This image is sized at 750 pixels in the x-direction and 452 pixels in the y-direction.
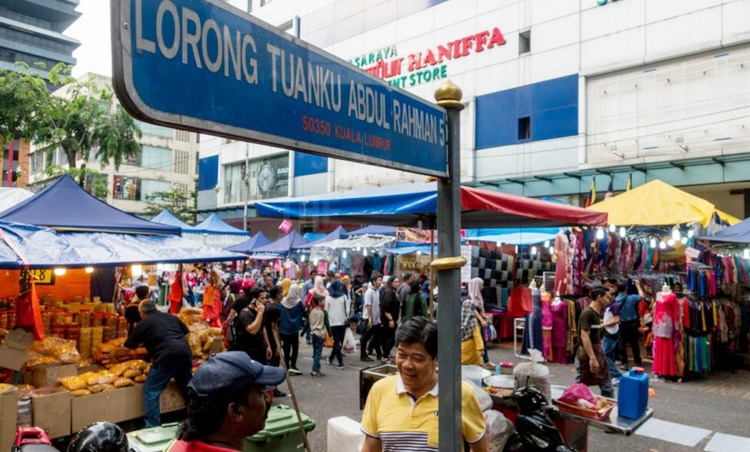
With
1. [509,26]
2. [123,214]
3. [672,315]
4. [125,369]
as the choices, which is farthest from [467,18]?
Answer: [125,369]

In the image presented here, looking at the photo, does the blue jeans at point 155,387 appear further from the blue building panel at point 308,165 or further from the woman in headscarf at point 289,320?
the blue building panel at point 308,165

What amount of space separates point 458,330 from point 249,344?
619 centimetres

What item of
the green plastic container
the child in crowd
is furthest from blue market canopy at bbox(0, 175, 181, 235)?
the green plastic container

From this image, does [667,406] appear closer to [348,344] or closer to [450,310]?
[348,344]

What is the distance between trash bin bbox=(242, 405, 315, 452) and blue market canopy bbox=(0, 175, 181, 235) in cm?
456

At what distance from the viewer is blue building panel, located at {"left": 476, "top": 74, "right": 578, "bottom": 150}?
725 inches

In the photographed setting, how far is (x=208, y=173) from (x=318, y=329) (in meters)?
28.7

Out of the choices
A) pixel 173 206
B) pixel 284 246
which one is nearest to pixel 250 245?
pixel 284 246

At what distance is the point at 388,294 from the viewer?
10820 mm

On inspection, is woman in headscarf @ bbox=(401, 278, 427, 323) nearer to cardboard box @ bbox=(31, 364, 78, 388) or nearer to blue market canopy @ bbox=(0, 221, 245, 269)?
blue market canopy @ bbox=(0, 221, 245, 269)

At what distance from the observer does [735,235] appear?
9234mm

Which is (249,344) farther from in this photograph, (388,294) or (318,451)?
(388,294)

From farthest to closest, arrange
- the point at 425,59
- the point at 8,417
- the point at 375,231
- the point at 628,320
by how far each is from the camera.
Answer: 1. the point at 425,59
2. the point at 375,231
3. the point at 628,320
4. the point at 8,417

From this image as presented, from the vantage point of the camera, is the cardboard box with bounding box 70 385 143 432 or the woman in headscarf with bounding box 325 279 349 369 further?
the woman in headscarf with bounding box 325 279 349 369
